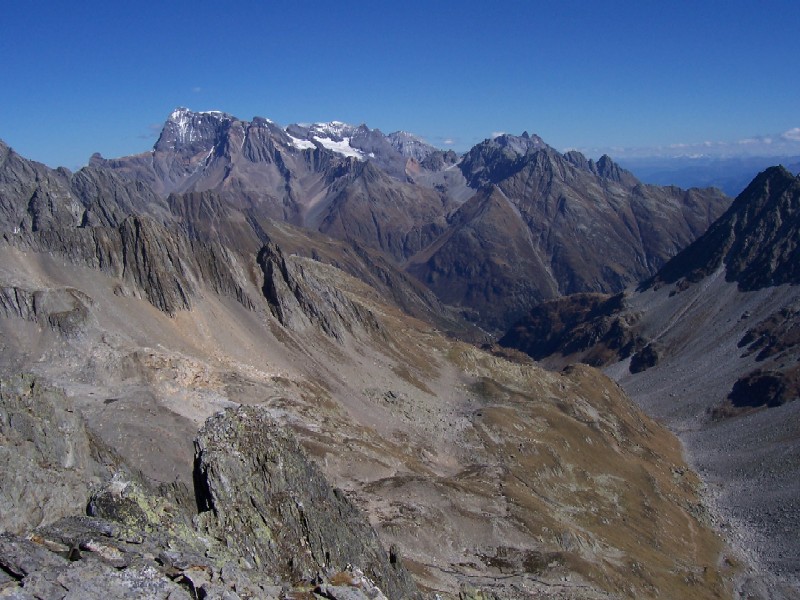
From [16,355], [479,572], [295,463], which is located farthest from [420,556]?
[16,355]

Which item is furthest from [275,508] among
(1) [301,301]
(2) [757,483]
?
(2) [757,483]

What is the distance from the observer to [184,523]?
26062mm

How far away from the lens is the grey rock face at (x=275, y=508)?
31219mm

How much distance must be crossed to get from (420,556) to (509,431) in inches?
2478

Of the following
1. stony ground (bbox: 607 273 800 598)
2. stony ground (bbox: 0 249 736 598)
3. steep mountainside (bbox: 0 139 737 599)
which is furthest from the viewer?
stony ground (bbox: 607 273 800 598)

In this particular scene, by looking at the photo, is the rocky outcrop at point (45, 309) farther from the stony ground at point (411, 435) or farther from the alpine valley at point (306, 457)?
the stony ground at point (411, 435)

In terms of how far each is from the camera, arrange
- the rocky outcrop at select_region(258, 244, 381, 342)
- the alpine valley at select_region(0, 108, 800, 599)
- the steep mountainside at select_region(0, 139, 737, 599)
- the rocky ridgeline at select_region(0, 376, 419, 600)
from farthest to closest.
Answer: the rocky outcrop at select_region(258, 244, 381, 342) < the alpine valley at select_region(0, 108, 800, 599) < the steep mountainside at select_region(0, 139, 737, 599) < the rocky ridgeline at select_region(0, 376, 419, 600)

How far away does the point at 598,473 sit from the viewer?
12619 cm

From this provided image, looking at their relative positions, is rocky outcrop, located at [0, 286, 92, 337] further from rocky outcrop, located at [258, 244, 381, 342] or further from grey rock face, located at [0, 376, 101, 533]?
rocky outcrop, located at [258, 244, 381, 342]

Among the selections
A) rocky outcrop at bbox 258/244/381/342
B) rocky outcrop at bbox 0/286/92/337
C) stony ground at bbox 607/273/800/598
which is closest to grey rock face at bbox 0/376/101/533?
rocky outcrop at bbox 0/286/92/337

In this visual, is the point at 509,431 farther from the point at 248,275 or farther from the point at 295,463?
the point at 295,463

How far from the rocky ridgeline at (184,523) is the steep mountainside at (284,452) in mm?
118

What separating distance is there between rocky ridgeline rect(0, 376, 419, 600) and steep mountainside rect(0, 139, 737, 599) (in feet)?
0.39

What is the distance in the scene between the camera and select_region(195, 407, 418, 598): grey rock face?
31219 millimetres
